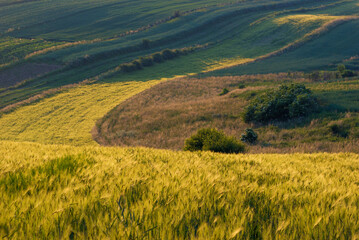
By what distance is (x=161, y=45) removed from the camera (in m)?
82.1

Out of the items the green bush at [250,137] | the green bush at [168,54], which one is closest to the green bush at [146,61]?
the green bush at [168,54]

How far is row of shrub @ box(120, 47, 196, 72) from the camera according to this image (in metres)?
62.3

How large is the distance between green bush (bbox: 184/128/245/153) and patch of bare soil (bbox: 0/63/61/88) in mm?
55797

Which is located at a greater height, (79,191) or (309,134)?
(79,191)

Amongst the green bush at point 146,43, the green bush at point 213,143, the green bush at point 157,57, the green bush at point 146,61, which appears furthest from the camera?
the green bush at point 146,43

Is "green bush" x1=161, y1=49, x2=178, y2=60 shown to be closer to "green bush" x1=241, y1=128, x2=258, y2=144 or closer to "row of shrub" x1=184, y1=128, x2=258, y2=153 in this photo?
"green bush" x1=241, y1=128, x2=258, y2=144

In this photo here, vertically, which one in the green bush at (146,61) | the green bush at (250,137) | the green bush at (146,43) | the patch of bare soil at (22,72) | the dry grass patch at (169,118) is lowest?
the dry grass patch at (169,118)

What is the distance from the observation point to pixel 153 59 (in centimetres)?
6781

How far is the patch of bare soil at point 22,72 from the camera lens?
57.0 metres

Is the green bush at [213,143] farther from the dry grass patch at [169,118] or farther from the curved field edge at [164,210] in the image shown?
the curved field edge at [164,210]

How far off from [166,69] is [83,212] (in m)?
62.4

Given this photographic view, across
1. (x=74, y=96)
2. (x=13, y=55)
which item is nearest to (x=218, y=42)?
(x=74, y=96)

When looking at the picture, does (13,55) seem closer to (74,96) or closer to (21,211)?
(74,96)

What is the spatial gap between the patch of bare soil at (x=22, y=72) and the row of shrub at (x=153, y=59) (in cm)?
1830
